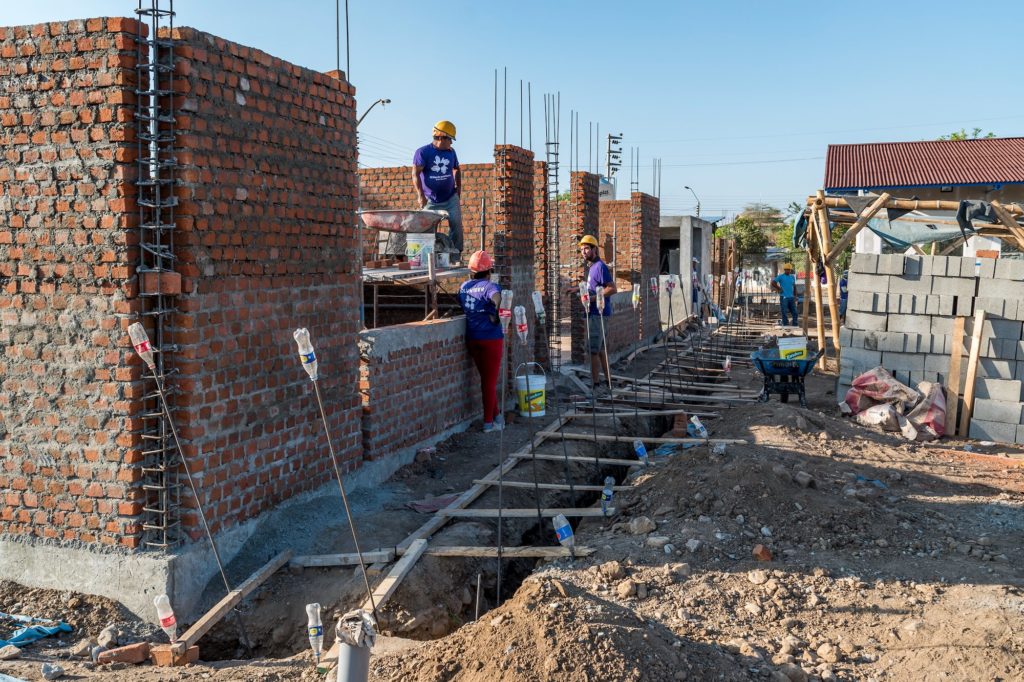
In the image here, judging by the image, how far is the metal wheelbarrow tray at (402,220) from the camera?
8711 millimetres

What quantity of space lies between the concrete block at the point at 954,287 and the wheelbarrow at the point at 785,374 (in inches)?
63.1

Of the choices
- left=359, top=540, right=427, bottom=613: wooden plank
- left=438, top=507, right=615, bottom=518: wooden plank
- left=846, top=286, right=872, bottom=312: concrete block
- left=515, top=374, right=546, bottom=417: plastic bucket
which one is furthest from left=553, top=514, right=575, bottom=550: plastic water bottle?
left=846, top=286, right=872, bottom=312: concrete block

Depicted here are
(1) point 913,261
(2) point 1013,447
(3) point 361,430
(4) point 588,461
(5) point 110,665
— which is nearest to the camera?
(5) point 110,665

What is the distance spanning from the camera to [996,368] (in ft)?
32.2

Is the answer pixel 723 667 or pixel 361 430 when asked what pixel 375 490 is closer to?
pixel 361 430

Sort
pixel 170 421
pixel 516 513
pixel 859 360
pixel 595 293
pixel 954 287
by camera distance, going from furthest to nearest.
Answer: pixel 595 293
pixel 859 360
pixel 954 287
pixel 516 513
pixel 170 421

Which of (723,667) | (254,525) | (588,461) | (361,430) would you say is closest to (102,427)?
(254,525)

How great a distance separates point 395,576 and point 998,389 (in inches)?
313

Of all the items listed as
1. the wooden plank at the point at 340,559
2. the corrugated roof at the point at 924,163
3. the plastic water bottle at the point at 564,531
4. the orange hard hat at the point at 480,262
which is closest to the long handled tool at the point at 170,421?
the wooden plank at the point at 340,559

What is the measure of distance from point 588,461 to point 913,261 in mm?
5123

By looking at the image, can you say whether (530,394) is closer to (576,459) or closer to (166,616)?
(576,459)

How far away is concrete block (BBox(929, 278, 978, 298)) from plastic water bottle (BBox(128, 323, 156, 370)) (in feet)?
29.5

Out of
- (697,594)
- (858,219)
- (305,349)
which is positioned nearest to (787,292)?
(858,219)

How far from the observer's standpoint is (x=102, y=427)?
16.2 ft
